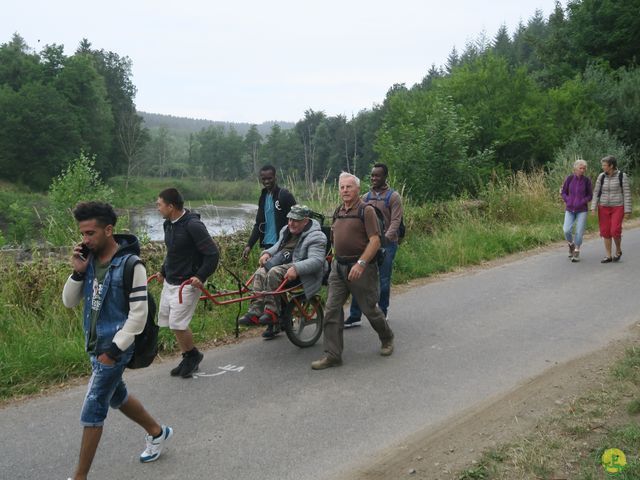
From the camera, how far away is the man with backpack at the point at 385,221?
6.66m

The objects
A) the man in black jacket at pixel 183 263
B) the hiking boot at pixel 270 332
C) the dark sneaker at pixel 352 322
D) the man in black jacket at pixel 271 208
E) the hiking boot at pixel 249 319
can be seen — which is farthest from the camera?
the dark sneaker at pixel 352 322

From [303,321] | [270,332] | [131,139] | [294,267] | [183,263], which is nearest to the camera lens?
[183,263]

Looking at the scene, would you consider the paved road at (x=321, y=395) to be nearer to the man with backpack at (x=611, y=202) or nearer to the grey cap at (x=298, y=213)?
the grey cap at (x=298, y=213)

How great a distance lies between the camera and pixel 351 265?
18.3 feet

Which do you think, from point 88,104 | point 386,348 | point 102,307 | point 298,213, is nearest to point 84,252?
point 102,307

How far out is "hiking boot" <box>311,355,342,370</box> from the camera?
17.7ft

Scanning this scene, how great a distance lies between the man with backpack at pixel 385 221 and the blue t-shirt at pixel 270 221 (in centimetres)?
109

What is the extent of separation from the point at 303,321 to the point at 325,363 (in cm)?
87

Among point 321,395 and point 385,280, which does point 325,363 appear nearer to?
point 321,395

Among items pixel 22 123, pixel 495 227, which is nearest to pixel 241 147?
pixel 22 123

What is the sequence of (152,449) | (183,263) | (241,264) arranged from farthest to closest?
1. (241,264)
2. (183,263)
3. (152,449)

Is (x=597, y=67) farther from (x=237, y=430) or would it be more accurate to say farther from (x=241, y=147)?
(x=241, y=147)

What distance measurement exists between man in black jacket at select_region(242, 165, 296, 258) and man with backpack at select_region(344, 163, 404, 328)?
95cm

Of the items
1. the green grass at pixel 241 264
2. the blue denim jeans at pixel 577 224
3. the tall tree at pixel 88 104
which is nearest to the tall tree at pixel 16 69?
the tall tree at pixel 88 104
